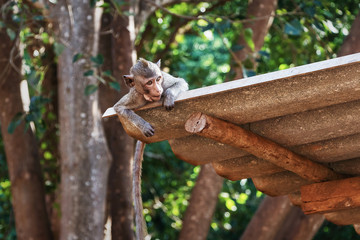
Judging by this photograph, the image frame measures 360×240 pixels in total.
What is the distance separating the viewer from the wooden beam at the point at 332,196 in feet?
13.6

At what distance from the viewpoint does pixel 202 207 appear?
23.2 ft

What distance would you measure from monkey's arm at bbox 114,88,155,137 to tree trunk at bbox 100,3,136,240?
3031mm

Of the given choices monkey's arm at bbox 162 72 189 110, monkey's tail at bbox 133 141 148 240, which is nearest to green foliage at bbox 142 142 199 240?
monkey's tail at bbox 133 141 148 240

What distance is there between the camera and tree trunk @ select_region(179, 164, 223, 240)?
278 inches

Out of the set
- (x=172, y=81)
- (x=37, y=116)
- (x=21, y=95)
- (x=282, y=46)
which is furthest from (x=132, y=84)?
(x=282, y=46)

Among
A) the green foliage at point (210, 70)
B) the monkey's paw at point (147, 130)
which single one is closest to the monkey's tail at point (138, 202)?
the monkey's paw at point (147, 130)

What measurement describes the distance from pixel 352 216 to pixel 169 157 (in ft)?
17.7

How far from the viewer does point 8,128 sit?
6.39 meters

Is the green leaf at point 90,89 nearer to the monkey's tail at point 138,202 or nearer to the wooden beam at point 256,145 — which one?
the monkey's tail at point 138,202

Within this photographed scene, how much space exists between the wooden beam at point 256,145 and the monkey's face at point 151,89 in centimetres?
33

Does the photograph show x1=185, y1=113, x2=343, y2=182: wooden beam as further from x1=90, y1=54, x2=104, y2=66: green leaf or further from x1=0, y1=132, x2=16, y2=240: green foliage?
x1=0, y1=132, x2=16, y2=240: green foliage

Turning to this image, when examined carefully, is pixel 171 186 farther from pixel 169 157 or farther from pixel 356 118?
pixel 356 118

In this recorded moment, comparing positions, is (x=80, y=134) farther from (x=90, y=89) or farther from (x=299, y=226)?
(x=299, y=226)

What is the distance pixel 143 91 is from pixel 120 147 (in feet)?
10.4
